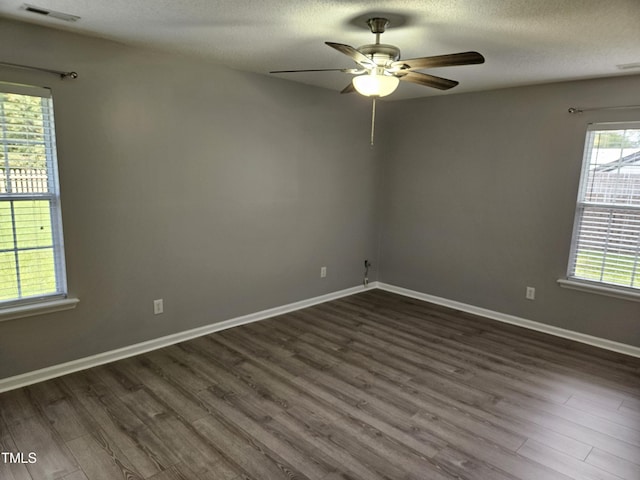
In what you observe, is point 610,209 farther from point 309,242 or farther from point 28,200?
point 28,200

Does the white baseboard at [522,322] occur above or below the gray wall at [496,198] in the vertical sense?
below

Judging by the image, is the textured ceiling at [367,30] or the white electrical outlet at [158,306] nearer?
the textured ceiling at [367,30]

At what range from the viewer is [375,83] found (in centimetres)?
237

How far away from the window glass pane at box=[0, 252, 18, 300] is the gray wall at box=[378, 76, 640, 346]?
12.8ft

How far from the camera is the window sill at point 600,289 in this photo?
349 centimetres

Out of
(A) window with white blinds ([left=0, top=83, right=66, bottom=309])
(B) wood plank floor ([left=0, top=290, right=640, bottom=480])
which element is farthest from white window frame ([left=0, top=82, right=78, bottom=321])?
(B) wood plank floor ([left=0, top=290, right=640, bottom=480])

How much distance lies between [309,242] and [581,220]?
267 cm

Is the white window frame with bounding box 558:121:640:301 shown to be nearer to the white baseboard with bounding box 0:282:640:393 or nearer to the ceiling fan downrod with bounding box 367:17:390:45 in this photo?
the white baseboard with bounding box 0:282:640:393

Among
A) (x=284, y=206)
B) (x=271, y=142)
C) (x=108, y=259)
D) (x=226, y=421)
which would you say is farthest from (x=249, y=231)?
(x=226, y=421)

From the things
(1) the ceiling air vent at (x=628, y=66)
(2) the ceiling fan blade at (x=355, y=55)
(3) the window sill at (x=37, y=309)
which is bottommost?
(3) the window sill at (x=37, y=309)

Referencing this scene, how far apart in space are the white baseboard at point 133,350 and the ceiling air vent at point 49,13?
90.8 inches

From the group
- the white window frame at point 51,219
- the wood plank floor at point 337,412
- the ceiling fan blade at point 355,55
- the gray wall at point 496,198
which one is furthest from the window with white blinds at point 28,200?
the gray wall at point 496,198

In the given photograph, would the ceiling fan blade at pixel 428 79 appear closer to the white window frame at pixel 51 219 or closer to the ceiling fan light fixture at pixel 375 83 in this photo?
the ceiling fan light fixture at pixel 375 83

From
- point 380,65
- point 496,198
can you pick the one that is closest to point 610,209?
point 496,198
